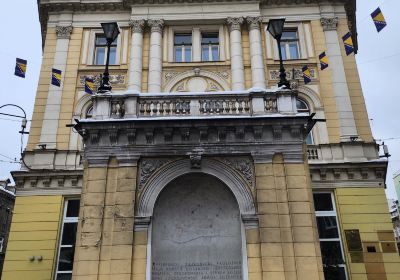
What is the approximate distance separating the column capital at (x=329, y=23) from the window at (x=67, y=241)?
1643cm

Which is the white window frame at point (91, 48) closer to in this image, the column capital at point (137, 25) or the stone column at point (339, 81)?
the column capital at point (137, 25)

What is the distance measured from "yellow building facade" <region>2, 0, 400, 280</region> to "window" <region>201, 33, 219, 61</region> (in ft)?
0.30

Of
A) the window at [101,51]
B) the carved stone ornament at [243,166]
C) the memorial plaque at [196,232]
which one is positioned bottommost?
the memorial plaque at [196,232]

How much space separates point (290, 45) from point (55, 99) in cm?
1337

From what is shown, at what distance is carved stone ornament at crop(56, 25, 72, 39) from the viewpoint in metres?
23.8

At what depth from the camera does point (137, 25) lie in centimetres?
2355

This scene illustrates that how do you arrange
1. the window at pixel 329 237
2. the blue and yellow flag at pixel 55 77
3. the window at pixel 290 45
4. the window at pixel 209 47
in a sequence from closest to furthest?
1. the window at pixel 329 237
2. the blue and yellow flag at pixel 55 77
3. the window at pixel 290 45
4. the window at pixel 209 47

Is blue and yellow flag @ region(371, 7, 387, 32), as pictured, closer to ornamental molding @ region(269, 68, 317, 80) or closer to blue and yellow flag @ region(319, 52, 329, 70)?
blue and yellow flag @ region(319, 52, 329, 70)

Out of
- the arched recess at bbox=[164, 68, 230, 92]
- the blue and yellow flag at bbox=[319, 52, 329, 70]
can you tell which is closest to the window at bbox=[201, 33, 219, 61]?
the arched recess at bbox=[164, 68, 230, 92]

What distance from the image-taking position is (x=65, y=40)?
23.7 meters

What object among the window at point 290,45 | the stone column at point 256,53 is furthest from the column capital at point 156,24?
the window at point 290,45

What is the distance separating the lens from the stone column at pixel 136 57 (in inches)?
865

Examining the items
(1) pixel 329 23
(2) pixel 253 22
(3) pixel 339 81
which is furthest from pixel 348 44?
(2) pixel 253 22

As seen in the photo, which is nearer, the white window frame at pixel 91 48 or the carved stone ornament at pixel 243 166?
the carved stone ornament at pixel 243 166
